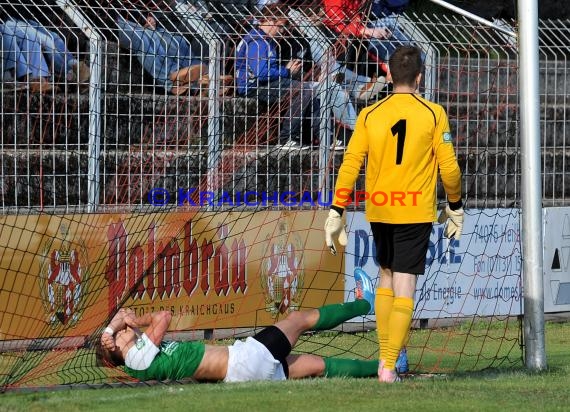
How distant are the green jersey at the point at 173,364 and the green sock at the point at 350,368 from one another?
0.96 m

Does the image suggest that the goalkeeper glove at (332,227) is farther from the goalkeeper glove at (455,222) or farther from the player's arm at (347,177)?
the goalkeeper glove at (455,222)

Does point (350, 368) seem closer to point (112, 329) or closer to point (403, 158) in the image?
point (403, 158)

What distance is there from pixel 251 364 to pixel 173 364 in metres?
0.52

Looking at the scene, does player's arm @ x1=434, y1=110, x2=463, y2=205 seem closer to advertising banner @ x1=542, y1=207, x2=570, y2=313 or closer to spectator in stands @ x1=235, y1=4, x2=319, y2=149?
spectator in stands @ x1=235, y1=4, x2=319, y2=149

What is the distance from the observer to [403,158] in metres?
8.06

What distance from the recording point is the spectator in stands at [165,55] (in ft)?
37.2

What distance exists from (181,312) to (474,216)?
3.22 m

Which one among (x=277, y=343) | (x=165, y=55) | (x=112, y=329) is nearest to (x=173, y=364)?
(x=112, y=329)

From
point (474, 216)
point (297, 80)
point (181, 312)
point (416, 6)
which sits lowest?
point (181, 312)

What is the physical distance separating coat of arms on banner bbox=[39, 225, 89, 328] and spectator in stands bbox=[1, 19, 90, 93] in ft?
4.44

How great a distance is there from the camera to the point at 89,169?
36.6ft

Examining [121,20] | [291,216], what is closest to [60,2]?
[121,20]

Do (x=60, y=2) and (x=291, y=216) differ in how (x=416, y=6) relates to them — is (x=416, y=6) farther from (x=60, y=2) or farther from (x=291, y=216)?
(x=60, y=2)

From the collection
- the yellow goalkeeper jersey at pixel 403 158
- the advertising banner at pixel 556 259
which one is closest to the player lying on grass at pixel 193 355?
the yellow goalkeeper jersey at pixel 403 158
